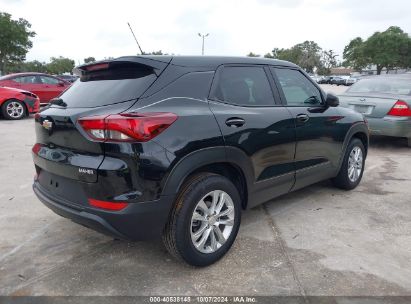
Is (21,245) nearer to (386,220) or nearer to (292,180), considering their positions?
(292,180)

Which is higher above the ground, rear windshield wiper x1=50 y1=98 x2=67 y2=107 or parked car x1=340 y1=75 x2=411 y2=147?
rear windshield wiper x1=50 y1=98 x2=67 y2=107

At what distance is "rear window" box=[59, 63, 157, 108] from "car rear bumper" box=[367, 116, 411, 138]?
5972 millimetres

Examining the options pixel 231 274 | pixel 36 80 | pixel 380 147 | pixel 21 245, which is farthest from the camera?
pixel 36 80

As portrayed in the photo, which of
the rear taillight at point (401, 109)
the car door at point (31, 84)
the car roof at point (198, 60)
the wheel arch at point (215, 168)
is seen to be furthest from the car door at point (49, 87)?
the wheel arch at point (215, 168)

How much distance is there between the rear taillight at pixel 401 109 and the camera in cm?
745

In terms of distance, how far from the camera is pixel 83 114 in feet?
9.30

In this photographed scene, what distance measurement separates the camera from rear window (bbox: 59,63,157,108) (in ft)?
9.64

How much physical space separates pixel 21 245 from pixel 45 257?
39cm

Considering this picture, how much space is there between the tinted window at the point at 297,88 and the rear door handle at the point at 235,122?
89cm

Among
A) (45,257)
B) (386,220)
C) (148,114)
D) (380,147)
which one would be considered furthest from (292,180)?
(380,147)

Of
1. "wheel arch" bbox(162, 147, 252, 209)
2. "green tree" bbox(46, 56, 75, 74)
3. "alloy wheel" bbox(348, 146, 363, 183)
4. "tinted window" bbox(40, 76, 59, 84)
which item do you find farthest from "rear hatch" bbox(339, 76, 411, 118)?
"green tree" bbox(46, 56, 75, 74)

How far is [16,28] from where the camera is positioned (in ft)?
156

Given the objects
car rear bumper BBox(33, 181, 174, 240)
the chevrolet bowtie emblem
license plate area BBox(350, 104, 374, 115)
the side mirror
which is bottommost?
car rear bumper BBox(33, 181, 174, 240)

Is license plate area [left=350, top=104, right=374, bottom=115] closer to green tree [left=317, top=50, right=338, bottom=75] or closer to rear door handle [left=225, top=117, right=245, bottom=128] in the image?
rear door handle [left=225, top=117, right=245, bottom=128]
